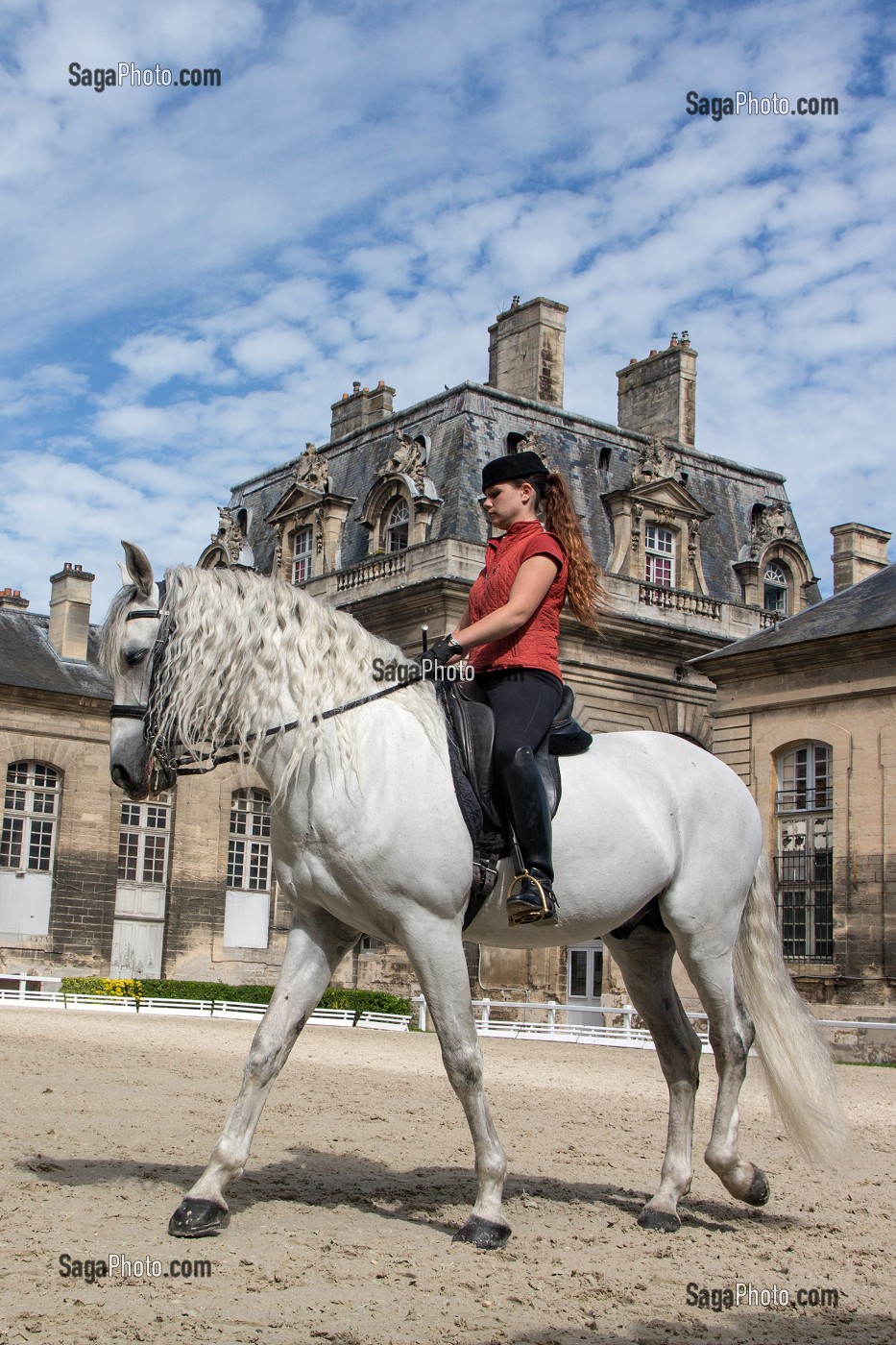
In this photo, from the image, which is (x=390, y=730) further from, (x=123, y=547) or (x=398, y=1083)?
(x=398, y=1083)

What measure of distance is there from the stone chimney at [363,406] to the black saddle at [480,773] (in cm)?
3319

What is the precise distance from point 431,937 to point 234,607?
139 cm

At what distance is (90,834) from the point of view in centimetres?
3325

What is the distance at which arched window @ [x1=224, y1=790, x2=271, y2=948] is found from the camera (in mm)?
34406

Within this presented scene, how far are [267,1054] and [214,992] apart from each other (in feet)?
72.7

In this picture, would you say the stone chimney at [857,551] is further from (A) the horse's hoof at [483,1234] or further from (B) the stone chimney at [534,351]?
(A) the horse's hoof at [483,1234]

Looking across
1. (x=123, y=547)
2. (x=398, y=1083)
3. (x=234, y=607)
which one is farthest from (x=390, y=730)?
(x=398, y=1083)

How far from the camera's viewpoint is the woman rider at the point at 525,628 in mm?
5465

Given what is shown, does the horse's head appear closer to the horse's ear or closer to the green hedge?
the horse's ear

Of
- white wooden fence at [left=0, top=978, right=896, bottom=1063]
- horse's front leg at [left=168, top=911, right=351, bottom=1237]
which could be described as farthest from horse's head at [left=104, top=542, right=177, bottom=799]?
white wooden fence at [left=0, top=978, right=896, bottom=1063]

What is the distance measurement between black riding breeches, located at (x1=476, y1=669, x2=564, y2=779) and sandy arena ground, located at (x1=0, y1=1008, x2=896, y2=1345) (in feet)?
5.77

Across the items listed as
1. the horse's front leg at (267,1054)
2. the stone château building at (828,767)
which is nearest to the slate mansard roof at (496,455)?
the stone château building at (828,767)

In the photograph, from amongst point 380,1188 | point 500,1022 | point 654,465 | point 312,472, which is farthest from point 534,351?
point 380,1188

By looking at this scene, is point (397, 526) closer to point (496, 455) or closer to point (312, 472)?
point (496, 455)
